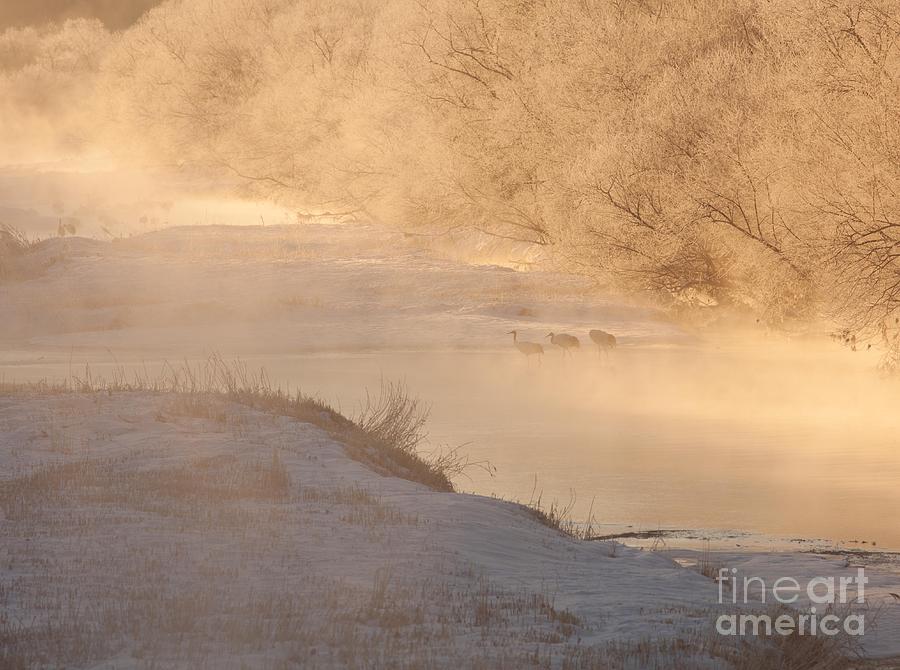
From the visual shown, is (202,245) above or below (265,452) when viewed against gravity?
above

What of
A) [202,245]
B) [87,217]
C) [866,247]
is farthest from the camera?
[87,217]

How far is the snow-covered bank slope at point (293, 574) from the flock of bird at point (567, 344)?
1193 centimetres

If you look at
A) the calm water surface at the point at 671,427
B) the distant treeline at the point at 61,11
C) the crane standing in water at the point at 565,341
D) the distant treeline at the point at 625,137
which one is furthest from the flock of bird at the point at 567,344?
the distant treeline at the point at 61,11

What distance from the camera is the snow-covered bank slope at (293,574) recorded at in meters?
4.97

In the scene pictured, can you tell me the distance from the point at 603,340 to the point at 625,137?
4051mm

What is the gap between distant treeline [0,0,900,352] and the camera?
18.5 metres

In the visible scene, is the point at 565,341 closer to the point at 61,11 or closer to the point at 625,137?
the point at 625,137

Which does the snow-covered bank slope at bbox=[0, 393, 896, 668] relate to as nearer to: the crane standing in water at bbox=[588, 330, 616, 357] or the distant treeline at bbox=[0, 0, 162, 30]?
the crane standing in water at bbox=[588, 330, 616, 357]

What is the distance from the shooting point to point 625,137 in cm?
2319

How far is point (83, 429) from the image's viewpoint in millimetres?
9875

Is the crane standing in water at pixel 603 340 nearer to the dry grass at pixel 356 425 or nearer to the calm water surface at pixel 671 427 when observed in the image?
the calm water surface at pixel 671 427

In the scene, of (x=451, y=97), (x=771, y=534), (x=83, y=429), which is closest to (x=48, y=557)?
(x=83, y=429)

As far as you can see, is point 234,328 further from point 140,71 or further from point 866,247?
point 140,71

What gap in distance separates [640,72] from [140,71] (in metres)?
29.5
